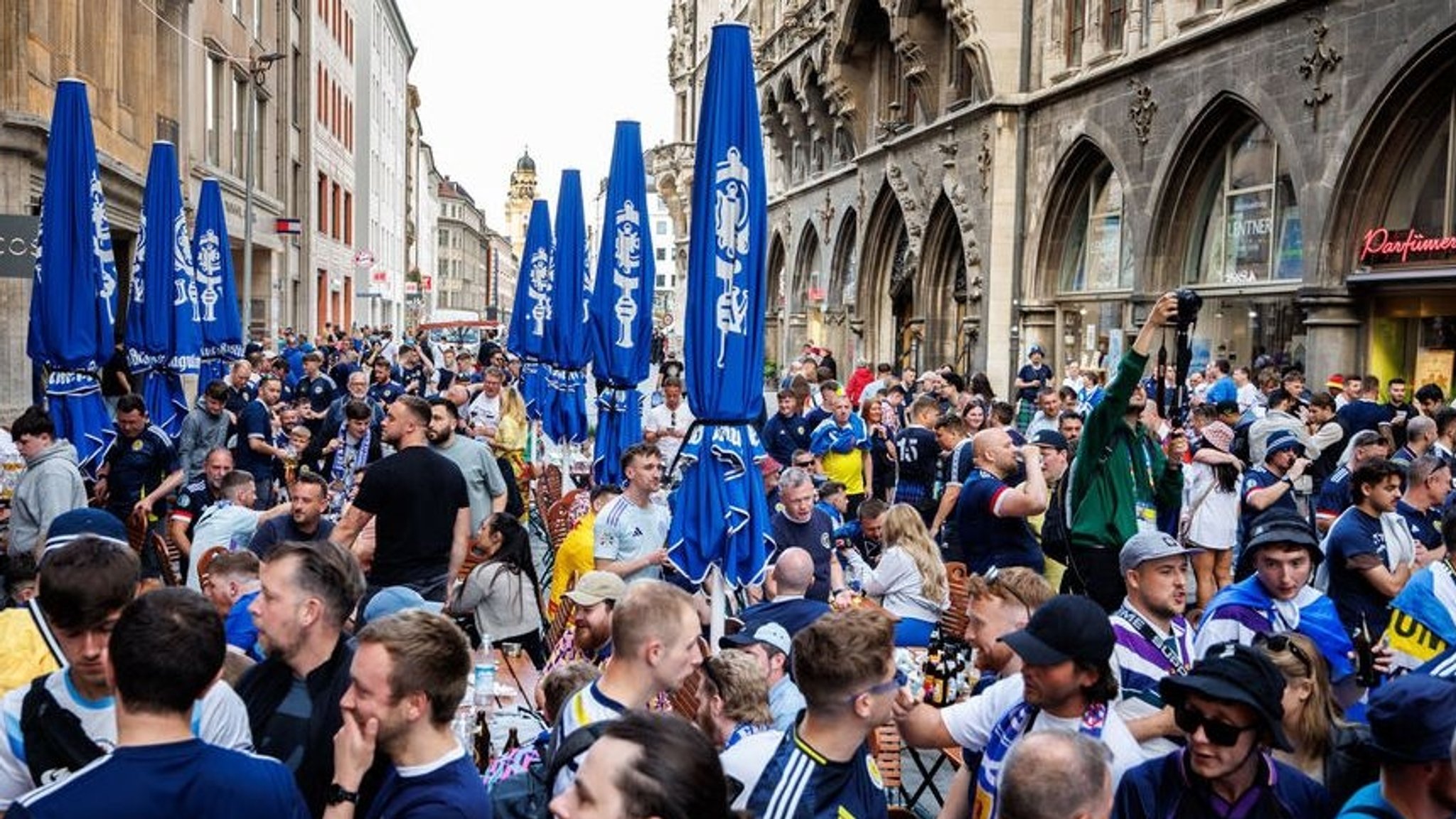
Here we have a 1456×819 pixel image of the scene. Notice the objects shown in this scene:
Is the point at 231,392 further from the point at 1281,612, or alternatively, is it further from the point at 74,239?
the point at 1281,612

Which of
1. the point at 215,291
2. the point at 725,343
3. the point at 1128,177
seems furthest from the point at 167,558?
the point at 1128,177

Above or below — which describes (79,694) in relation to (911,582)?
above

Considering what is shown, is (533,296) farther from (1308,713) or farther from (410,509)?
(1308,713)

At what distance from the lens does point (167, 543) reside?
9383 millimetres

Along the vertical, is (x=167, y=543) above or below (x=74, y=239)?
below

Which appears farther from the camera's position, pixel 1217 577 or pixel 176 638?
pixel 1217 577

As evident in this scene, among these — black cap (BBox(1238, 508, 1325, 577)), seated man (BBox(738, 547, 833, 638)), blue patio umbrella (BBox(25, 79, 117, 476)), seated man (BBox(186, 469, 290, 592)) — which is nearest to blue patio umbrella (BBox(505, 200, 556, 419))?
blue patio umbrella (BBox(25, 79, 117, 476))

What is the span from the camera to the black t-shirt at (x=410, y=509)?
757 cm

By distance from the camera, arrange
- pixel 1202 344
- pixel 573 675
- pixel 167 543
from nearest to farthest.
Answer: pixel 573 675 < pixel 167 543 < pixel 1202 344

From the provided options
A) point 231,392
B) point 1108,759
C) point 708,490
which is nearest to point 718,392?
point 708,490

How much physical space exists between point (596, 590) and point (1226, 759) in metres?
3.07

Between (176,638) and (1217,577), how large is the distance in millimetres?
8802

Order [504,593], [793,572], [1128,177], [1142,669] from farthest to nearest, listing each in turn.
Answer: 1. [1128,177]
2. [504,593]
3. [793,572]
4. [1142,669]

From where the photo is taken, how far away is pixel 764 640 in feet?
18.0
